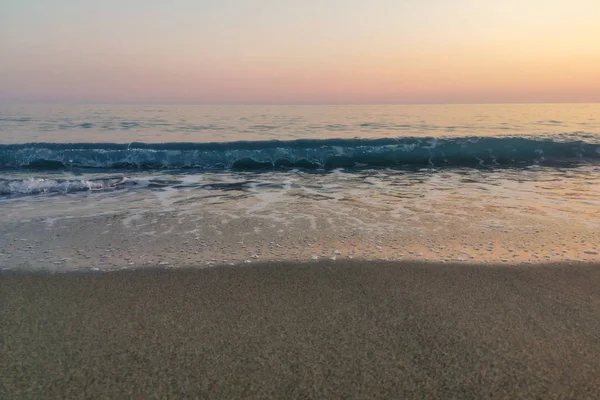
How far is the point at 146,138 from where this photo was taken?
20.4 metres

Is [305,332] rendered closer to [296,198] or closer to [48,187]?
[296,198]

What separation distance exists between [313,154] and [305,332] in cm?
1482

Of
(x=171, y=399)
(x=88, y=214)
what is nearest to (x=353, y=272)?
(x=171, y=399)

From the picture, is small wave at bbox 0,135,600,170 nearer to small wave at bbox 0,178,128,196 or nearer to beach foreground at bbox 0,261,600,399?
small wave at bbox 0,178,128,196

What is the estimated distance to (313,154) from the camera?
17.9m

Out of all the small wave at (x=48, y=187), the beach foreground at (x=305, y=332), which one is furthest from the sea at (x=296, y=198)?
the beach foreground at (x=305, y=332)

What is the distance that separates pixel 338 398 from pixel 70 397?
152 cm

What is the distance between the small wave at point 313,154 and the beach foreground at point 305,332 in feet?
A: 38.9

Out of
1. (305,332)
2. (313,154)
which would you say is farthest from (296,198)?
(313,154)

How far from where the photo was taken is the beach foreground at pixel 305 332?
2732 mm

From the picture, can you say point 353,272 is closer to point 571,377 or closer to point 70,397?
point 571,377

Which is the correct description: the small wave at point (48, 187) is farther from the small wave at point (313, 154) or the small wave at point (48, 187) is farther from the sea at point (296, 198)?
the small wave at point (313, 154)

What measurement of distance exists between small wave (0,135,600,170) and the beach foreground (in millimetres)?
11866

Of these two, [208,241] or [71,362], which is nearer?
[71,362]
